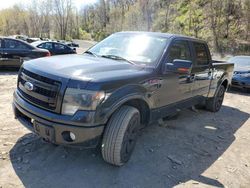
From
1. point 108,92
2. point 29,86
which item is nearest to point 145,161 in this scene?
point 108,92

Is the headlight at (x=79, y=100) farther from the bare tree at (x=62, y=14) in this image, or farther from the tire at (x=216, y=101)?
the bare tree at (x=62, y=14)

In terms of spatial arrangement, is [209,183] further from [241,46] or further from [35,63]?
[241,46]

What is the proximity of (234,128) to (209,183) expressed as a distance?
2.69 m

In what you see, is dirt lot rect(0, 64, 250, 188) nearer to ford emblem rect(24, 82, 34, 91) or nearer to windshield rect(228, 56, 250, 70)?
ford emblem rect(24, 82, 34, 91)

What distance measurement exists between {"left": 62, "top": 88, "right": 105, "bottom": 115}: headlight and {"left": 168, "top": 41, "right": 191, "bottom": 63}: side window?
1.79m

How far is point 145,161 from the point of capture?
411 cm

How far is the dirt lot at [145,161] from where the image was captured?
351cm

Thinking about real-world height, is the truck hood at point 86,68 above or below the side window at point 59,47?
above

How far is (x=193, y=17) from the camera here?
1395 inches

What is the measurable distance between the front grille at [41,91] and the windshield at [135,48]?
1370 millimetres

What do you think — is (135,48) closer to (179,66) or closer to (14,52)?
(179,66)

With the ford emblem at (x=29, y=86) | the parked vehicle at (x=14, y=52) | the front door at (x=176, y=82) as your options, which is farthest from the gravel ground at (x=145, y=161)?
the parked vehicle at (x=14, y=52)

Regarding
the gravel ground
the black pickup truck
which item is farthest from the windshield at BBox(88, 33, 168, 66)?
the gravel ground

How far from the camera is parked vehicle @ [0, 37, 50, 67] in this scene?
11.2m
